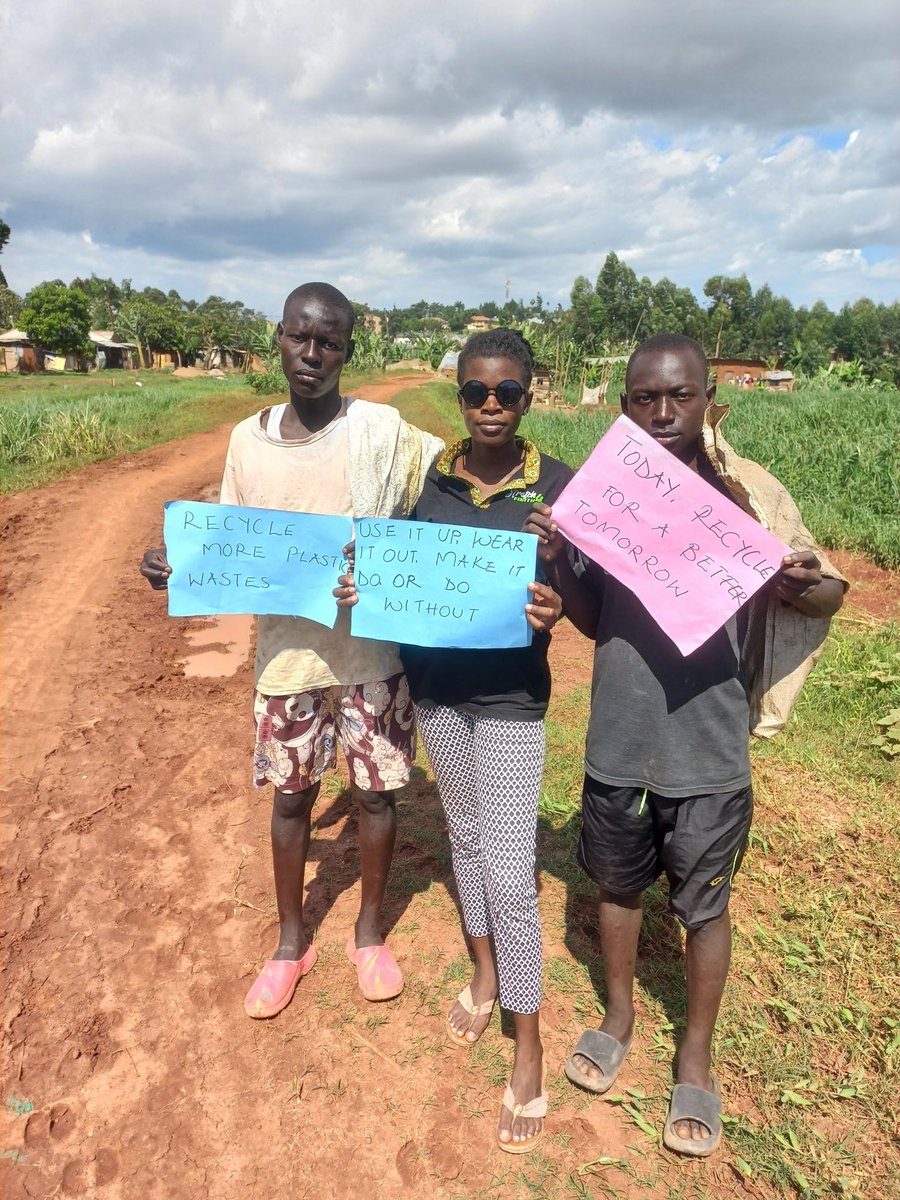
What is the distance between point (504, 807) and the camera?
1.99m

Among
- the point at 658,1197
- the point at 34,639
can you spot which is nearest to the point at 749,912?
the point at 658,1197

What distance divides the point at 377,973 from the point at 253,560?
1.51 metres

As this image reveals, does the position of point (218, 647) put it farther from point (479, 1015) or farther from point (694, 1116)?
point (694, 1116)

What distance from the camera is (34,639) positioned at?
5602 millimetres

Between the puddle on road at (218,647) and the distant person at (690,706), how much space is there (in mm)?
3844

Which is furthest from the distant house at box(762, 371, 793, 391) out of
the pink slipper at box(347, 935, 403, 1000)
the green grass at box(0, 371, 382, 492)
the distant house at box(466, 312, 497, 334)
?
the distant house at box(466, 312, 497, 334)

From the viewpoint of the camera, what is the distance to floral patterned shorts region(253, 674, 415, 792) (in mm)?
2301

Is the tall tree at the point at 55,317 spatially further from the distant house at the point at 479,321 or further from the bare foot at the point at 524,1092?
the distant house at the point at 479,321

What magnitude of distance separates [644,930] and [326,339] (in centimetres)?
240

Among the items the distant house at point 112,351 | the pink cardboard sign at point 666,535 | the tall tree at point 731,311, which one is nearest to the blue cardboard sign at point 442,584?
the pink cardboard sign at point 666,535

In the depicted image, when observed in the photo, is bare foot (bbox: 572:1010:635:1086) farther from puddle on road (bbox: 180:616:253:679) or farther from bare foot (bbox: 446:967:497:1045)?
puddle on road (bbox: 180:616:253:679)

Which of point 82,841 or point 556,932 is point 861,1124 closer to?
point 556,932

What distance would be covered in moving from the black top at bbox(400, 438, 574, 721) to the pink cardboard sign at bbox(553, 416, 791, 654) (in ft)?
0.45

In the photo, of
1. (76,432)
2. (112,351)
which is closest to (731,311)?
(112,351)
